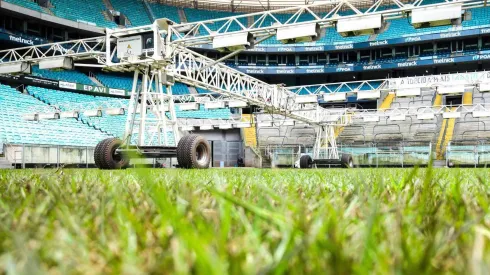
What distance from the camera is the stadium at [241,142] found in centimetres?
60

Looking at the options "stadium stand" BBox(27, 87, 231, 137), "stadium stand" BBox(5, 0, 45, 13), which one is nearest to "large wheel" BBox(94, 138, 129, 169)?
"stadium stand" BBox(27, 87, 231, 137)

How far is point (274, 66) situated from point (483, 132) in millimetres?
23848

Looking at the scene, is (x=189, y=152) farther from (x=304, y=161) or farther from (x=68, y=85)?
(x=68, y=85)

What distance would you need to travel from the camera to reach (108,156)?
11414 mm

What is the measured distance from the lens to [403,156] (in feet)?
86.8

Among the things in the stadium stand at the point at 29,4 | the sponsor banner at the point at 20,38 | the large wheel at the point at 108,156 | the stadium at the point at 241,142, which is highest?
the stadium stand at the point at 29,4

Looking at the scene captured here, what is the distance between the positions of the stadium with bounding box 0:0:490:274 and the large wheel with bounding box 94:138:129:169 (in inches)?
1.7

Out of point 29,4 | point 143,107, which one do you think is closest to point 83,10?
point 29,4

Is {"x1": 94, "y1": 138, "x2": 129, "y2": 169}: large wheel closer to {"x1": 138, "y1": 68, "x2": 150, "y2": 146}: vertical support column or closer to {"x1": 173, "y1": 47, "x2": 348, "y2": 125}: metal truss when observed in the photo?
{"x1": 138, "y1": 68, "x2": 150, "y2": 146}: vertical support column

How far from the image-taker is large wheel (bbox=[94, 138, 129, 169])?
446 inches

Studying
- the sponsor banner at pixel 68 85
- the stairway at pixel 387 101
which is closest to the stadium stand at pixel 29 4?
the sponsor banner at pixel 68 85

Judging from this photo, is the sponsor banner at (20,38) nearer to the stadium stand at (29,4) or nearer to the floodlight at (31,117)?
the stadium stand at (29,4)

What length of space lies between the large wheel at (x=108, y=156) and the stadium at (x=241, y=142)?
0.04m

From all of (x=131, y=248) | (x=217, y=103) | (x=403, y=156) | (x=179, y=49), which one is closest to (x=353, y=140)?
(x=403, y=156)
